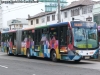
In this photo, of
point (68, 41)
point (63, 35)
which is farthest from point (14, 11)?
point (68, 41)

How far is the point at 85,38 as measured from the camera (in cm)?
1961

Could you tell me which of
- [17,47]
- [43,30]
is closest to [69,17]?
[17,47]

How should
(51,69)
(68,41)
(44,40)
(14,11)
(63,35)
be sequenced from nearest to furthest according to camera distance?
(51,69) < (68,41) < (63,35) < (44,40) < (14,11)

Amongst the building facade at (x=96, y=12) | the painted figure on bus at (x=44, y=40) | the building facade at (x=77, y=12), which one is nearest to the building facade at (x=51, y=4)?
the building facade at (x=77, y=12)

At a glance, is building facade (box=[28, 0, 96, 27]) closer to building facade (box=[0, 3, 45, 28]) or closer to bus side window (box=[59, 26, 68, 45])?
bus side window (box=[59, 26, 68, 45])

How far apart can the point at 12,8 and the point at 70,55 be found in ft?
260

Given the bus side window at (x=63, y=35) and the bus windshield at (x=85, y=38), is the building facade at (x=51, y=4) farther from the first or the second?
the bus windshield at (x=85, y=38)

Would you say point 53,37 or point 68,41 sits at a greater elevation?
point 53,37

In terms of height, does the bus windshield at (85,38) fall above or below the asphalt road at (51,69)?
above

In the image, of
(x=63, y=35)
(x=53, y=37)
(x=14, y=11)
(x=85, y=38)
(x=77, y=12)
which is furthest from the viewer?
(x=14, y=11)

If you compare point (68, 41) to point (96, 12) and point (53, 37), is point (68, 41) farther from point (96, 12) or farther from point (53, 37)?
point (96, 12)

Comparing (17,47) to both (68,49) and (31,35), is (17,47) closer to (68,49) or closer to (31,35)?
(31,35)

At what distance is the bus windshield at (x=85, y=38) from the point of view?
19359 mm

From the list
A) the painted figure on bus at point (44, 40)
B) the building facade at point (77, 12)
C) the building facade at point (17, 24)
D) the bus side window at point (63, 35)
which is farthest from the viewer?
the building facade at point (17, 24)
